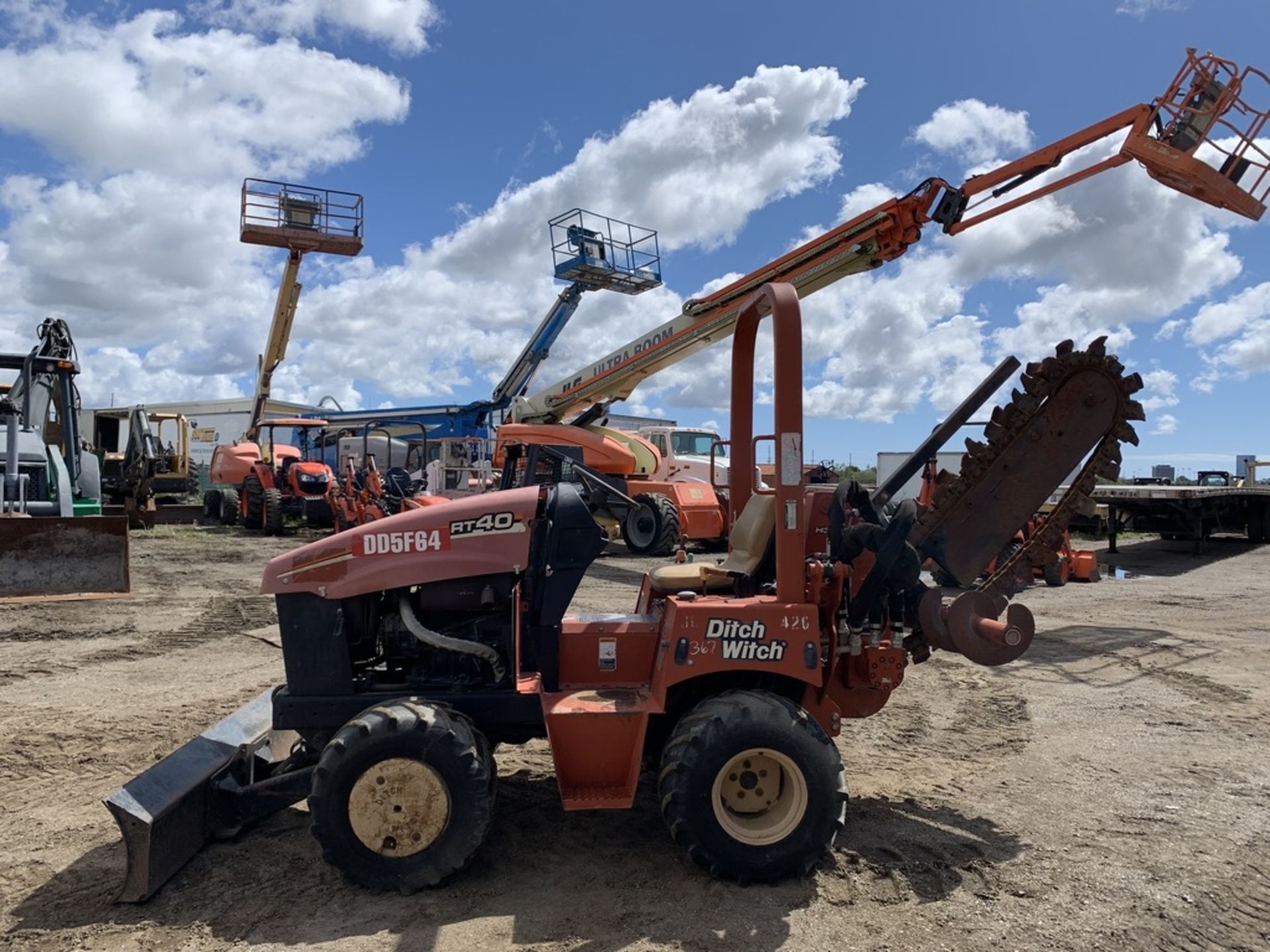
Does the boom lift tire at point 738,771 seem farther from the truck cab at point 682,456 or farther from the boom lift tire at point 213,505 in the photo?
the boom lift tire at point 213,505

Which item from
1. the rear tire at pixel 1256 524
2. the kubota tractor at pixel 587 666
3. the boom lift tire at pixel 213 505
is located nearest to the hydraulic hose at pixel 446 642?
the kubota tractor at pixel 587 666

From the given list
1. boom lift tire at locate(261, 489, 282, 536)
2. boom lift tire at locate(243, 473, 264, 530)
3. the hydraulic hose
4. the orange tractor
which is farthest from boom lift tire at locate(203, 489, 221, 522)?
the hydraulic hose

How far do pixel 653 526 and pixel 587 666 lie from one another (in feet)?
33.6

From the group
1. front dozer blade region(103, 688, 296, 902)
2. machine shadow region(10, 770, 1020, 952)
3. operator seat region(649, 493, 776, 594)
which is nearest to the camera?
machine shadow region(10, 770, 1020, 952)

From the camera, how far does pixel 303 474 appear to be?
18562 millimetres

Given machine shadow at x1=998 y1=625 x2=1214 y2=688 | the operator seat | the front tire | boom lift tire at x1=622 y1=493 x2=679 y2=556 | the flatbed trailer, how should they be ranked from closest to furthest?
the operator seat → machine shadow at x1=998 y1=625 x2=1214 y2=688 → the front tire → boom lift tire at x1=622 y1=493 x2=679 y2=556 → the flatbed trailer

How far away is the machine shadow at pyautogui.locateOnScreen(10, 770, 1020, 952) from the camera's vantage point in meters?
3.28

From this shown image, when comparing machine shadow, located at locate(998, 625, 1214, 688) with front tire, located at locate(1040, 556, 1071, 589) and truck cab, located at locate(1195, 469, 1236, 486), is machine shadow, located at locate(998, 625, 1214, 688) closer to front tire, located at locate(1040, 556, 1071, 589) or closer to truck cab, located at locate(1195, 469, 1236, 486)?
front tire, located at locate(1040, 556, 1071, 589)

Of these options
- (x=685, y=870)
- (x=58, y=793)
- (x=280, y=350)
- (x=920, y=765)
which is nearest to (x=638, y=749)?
(x=685, y=870)

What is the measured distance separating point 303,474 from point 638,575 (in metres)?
9.07

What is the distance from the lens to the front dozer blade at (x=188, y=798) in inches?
136

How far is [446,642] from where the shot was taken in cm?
394

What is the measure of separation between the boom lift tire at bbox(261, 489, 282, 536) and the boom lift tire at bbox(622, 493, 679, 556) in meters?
7.95

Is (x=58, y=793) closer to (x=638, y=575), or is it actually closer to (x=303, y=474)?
(x=638, y=575)
